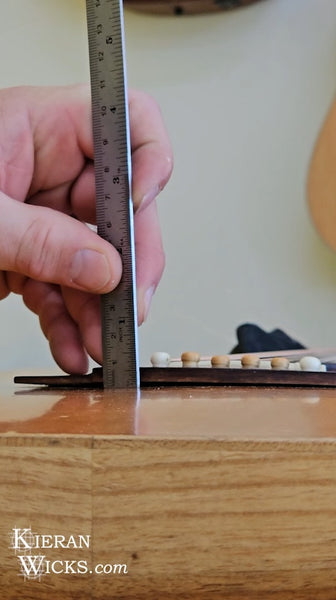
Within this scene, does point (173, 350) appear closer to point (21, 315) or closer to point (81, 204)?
point (21, 315)

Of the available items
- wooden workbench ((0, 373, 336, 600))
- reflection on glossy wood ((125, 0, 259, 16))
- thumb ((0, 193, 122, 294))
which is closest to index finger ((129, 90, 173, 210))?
thumb ((0, 193, 122, 294))

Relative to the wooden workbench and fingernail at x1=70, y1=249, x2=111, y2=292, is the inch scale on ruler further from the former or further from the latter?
the wooden workbench

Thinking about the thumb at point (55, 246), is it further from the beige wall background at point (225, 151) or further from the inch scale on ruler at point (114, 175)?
the beige wall background at point (225, 151)

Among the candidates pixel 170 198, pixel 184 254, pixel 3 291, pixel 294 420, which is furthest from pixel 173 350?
pixel 294 420

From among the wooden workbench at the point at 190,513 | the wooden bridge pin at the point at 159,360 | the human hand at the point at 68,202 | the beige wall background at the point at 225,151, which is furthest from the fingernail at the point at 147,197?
the beige wall background at the point at 225,151

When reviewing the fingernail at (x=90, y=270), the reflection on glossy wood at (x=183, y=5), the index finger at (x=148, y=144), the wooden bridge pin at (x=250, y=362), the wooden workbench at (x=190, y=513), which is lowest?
the wooden workbench at (x=190, y=513)

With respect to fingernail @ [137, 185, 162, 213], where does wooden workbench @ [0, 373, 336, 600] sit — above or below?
below

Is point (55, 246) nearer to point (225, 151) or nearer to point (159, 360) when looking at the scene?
point (159, 360)
